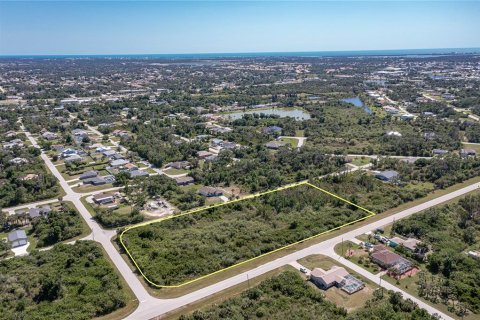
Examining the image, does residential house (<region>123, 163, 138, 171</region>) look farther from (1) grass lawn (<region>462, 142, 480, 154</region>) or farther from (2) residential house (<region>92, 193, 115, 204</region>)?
(1) grass lawn (<region>462, 142, 480, 154</region>)

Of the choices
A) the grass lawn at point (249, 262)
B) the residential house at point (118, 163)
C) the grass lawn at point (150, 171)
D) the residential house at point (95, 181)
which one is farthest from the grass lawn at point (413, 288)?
the residential house at point (118, 163)

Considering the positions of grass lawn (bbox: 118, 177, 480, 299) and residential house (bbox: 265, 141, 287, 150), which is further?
residential house (bbox: 265, 141, 287, 150)

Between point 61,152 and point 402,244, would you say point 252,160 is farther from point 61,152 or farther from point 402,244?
point 61,152

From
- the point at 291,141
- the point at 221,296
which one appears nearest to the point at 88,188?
the point at 221,296

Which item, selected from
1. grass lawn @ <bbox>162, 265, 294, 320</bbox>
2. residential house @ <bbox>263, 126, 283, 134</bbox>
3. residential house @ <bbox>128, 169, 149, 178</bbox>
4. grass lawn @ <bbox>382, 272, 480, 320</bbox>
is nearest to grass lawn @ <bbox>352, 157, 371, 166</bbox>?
residential house @ <bbox>263, 126, 283, 134</bbox>

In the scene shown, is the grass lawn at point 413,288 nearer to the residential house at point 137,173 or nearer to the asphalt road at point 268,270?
the asphalt road at point 268,270

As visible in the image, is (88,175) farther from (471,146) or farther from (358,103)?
(358,103)

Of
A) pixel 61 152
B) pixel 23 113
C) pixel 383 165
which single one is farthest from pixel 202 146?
pixel 23 113
